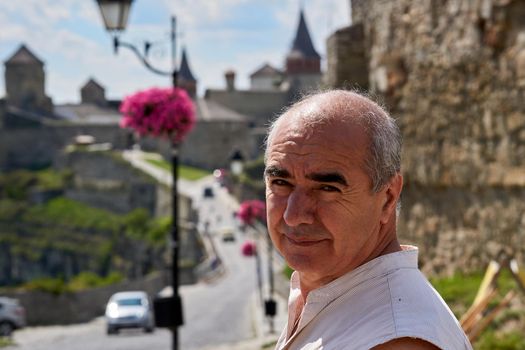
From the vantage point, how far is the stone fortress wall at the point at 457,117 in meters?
6.78

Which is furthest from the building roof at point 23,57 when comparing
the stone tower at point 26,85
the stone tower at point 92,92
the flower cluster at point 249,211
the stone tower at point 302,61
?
the flower cluster at point 249,211

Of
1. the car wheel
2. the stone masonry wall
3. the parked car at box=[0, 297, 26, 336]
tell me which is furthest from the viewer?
the parked car at box=[0, 297, 26, 336]

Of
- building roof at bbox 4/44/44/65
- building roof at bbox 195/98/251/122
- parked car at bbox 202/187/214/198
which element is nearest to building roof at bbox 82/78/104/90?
building roof at bbox 4/44/44/65

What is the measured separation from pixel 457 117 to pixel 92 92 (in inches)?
3464

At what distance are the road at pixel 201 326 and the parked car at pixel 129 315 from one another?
0.70 feet

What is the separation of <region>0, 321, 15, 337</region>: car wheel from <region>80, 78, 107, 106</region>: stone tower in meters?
70.0

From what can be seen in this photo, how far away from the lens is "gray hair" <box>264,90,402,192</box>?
7.47 ft

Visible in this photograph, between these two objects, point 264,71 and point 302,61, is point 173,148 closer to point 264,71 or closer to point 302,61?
point 302,61

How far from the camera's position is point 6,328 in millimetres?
23469

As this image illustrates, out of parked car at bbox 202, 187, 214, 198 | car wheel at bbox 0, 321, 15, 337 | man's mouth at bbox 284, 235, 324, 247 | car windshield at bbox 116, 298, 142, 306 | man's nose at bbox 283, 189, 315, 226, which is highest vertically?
man's nose at bbox 283, 189, 315, 226

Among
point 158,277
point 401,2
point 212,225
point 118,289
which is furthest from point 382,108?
point 212,225

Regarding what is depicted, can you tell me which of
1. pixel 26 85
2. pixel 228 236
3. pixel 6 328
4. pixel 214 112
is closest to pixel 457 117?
pixel 6 328

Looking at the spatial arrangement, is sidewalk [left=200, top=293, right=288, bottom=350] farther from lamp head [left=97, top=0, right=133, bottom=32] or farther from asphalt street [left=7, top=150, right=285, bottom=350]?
lamp head [left=97, top=0, right=133, bottom=32]

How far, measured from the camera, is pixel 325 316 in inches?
90.1
